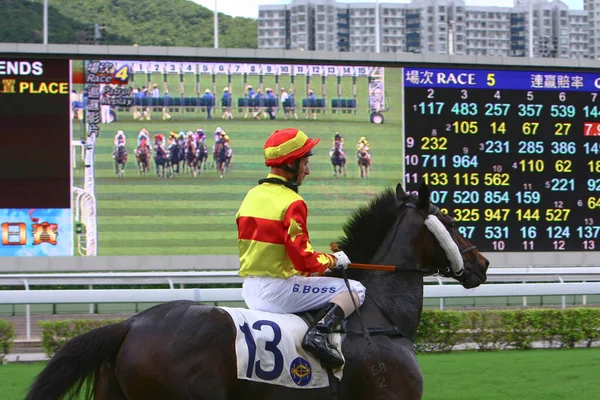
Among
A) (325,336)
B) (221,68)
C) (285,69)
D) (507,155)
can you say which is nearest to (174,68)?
(221,68)

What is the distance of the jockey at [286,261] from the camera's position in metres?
3.13

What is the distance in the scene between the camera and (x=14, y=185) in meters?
9.50

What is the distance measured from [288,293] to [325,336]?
0.20m

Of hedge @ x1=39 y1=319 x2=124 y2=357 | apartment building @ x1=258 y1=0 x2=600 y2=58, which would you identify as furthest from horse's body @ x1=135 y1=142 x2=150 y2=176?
apartment building @ x1=258 y1=0 x2=600 y2=58

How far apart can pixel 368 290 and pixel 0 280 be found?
214 inches

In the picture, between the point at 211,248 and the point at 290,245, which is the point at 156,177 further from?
the point at 290,245

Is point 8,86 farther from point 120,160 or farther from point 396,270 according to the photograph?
point 396,270

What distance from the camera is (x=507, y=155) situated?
10.2m

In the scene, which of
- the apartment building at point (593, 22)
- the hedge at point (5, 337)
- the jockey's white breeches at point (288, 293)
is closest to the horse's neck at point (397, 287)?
the jockey's white breeches at point (288, 293)

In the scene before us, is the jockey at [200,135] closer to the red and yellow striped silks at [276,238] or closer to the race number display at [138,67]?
the race number display at [138,67]

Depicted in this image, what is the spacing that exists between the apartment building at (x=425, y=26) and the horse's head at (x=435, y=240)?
6660 cm

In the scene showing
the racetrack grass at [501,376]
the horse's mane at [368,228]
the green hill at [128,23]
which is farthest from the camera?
the green hill at [128,23]

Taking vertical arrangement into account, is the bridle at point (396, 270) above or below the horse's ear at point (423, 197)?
below

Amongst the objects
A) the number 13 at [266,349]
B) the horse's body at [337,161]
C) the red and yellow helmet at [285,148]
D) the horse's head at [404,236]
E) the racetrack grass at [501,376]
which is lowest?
the racetrack grass at [501,376]
